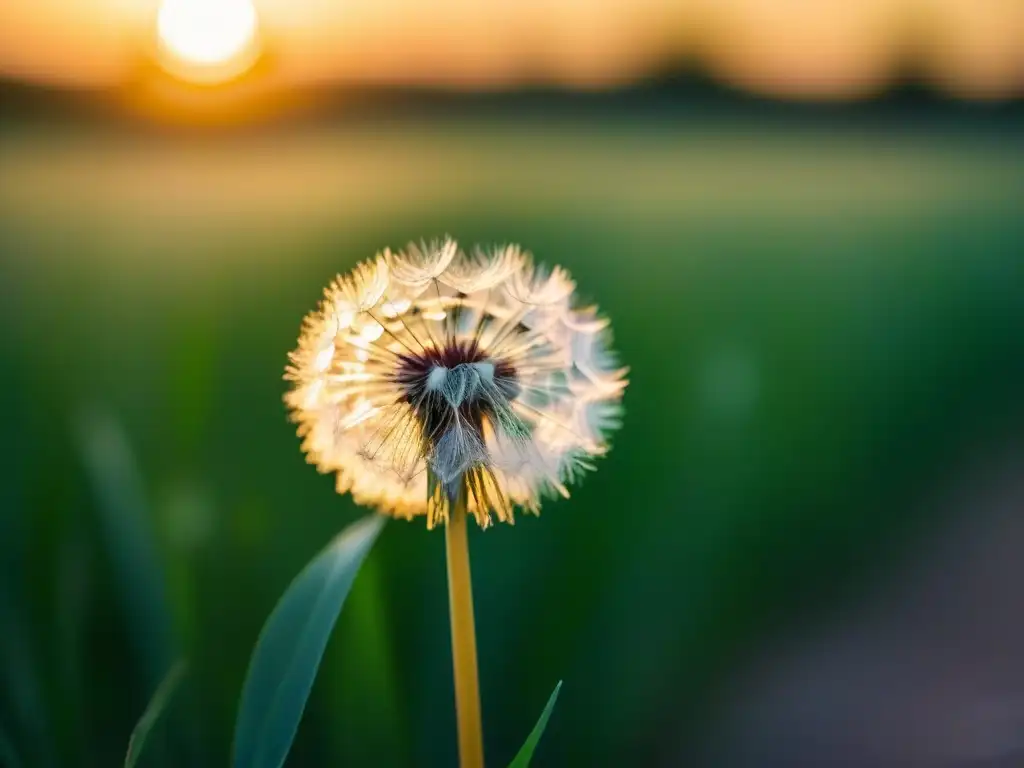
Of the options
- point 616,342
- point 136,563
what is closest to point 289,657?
point 136,563

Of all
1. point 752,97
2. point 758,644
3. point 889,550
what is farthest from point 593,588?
point 752,97

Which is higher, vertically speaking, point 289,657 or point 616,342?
point 616,342

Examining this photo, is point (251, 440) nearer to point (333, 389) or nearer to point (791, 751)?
point (333, 389)

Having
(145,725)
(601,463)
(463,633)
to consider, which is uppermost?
(601,463)

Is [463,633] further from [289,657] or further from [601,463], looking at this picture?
[601,463]

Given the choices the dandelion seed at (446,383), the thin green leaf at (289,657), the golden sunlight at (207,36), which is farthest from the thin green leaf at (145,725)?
the golden sunlight at (207,36)

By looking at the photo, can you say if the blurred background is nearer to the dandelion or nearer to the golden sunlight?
the golden sunlight

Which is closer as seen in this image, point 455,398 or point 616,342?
point 455,398

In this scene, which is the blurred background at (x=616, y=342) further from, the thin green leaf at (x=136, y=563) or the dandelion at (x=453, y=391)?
the dandelion at (x=453, y=391)
